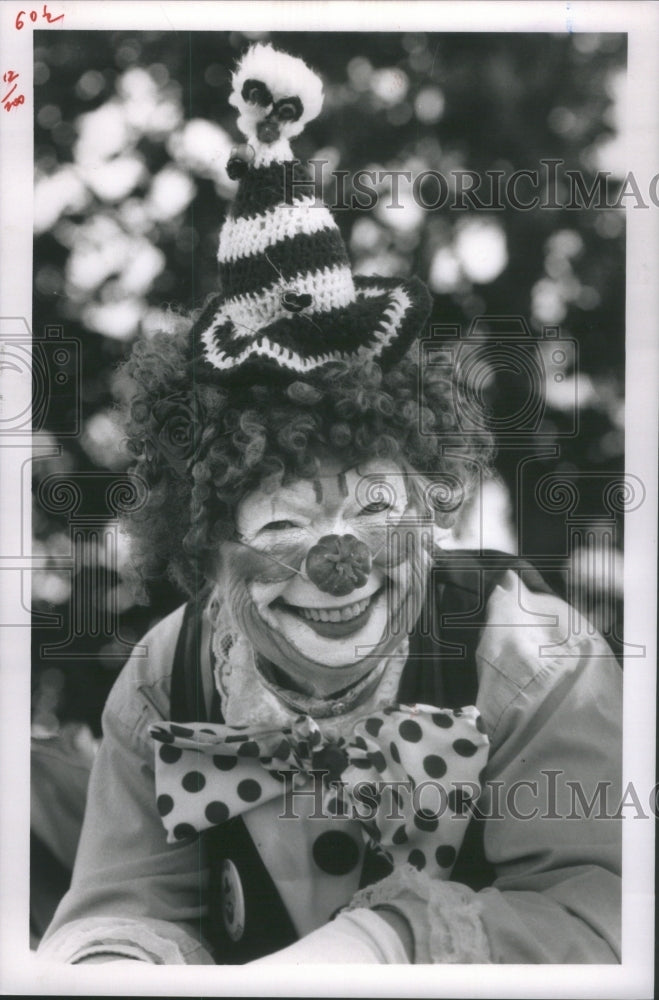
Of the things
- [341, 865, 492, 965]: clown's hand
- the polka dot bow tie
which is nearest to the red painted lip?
the polka dot bow tie

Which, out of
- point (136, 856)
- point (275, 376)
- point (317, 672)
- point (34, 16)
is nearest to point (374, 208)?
point (275, 376)

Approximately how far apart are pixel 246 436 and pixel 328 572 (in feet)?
0.99

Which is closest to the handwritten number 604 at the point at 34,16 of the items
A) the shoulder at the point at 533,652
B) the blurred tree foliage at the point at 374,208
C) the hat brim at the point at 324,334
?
the blurred tree foliage at the point at 374,208

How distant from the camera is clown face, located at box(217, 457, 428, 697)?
225 centimetres

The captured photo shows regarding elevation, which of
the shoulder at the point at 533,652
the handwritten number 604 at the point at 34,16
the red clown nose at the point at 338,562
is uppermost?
the handwritten number 604 at the point at 34,16

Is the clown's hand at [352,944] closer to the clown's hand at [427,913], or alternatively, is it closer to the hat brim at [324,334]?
the clown's hand at [427,913]

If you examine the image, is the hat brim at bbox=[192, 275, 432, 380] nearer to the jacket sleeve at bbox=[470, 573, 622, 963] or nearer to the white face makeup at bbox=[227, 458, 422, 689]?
the white face makeup at bbox=[227, 458, 422, 689]

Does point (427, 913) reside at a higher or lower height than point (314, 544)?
lower

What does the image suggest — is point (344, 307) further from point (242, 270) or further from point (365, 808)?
point (365, 808)

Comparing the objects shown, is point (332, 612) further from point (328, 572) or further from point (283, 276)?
point (283, 276)

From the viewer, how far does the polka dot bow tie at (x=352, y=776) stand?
2.25m

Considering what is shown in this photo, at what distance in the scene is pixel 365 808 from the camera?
88.4 inches

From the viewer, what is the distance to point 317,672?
228 cm

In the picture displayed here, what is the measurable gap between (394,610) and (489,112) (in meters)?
0.97
